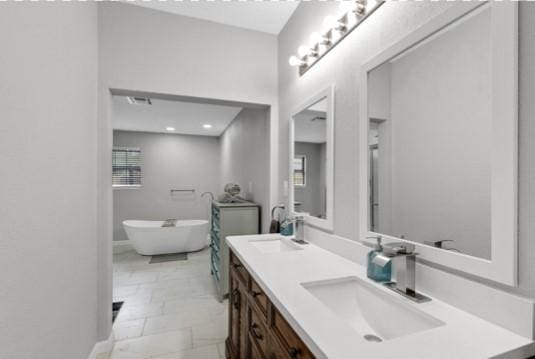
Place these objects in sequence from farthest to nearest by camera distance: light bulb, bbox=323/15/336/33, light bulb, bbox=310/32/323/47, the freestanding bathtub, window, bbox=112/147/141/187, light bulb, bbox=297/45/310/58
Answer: window, bbox=112/147/141/187
the freestanding bathtub
light bulb, bbox=297/45/310/58
light bulb, bbox=310/32/323/47
light bulb, bbox=323/15/336/33

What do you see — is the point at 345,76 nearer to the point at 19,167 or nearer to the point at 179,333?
the point at 19,167

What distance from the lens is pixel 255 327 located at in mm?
1174

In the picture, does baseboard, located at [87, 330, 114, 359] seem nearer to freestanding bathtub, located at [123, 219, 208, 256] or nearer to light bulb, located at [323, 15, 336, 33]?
freestanding bathtub, located at [123, 219, 208, 256]

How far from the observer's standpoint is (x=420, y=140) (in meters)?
0.99

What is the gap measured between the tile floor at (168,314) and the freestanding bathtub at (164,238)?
0.53 m

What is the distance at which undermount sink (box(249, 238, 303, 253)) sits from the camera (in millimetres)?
1781

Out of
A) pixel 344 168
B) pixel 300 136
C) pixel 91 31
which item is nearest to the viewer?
pixel 344 168

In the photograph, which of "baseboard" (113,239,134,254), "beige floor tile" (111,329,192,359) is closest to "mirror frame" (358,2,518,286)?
"beige floor tile" (111,329,192,359)

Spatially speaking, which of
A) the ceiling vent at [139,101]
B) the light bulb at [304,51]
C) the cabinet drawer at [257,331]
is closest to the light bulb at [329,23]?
the light bulb at [304,51]

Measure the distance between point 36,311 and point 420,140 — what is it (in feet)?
6.07

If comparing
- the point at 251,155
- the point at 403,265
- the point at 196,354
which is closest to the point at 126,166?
the point at 251,155

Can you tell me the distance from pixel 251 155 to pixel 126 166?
12.0 ft

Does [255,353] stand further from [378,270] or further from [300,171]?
[300,171]

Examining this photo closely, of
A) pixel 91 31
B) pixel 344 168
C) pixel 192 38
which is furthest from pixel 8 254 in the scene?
pixel 192 38
